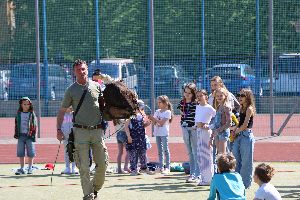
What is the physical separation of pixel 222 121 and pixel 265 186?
4.76 meters

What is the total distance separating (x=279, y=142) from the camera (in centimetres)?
2405

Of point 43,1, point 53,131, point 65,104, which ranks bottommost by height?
point 53,131

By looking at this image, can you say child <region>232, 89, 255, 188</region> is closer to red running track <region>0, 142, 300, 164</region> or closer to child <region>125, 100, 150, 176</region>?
child <region>125, 100, 150, 176</region>

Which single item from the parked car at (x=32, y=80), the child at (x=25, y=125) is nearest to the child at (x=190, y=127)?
the child at (x=25, y=125)

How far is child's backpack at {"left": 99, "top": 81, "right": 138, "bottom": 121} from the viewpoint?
13320mm

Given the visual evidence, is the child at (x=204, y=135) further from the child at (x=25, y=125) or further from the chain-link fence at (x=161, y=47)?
the chain-link fence at (x=161, y=47)

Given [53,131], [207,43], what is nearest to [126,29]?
[207,43]

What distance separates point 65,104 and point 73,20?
21146 mm

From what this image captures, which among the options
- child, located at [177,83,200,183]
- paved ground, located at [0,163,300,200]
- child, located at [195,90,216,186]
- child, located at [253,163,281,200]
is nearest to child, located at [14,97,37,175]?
paved ground, located at [0,163,300,200]

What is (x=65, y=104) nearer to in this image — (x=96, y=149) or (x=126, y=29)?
(x=96, y=149)

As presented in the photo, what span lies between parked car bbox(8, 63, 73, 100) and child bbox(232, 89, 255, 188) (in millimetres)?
16340

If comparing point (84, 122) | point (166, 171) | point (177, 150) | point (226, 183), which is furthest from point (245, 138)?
point (177, 150)

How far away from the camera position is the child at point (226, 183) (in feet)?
33.4

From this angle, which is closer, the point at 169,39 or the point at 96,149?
the point at 96,149
